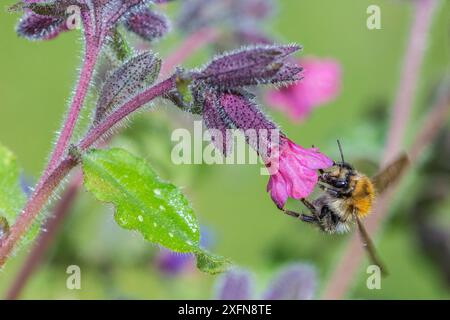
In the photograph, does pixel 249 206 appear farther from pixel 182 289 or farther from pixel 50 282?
pixel 50 282

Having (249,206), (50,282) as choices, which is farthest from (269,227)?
(50,282)

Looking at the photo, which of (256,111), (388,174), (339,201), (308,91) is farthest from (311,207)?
(308,91)

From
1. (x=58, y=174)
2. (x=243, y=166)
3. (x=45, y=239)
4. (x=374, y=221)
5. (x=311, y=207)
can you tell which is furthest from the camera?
(x=243, y=166)

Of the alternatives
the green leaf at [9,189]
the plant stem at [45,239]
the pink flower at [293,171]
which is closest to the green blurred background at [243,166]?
the plant stem at [45,239]

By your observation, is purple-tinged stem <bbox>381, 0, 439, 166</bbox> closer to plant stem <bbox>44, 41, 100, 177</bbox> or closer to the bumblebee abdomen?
the bumblebee abdomen

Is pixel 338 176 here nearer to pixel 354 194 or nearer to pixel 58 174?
pixel 354 194

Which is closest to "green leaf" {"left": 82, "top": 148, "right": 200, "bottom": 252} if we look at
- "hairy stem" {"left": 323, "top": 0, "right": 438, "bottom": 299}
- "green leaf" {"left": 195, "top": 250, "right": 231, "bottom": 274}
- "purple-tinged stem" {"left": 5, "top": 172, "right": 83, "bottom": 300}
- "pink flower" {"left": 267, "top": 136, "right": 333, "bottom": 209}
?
"green leaf" {"left": 195, "top": 250, "right": 231, "bottom": 274}
